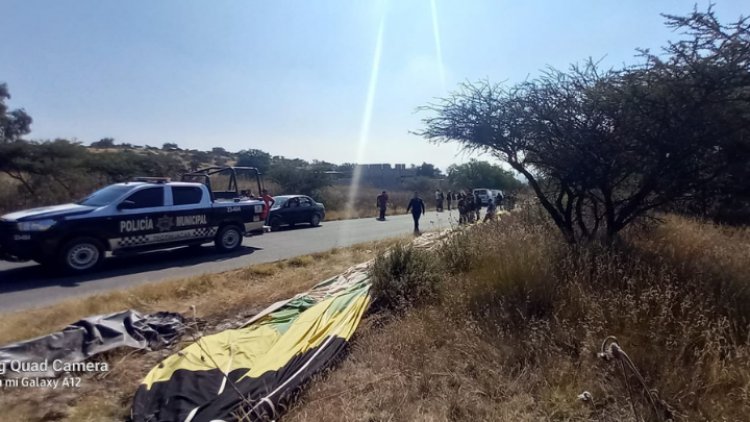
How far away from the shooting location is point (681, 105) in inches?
227

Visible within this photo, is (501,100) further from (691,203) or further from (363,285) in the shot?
(363,285)

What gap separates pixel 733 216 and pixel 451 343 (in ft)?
23.5

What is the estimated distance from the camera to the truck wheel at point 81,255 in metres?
8.30

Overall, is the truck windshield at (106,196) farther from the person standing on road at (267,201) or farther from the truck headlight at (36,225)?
the person standing on road at (267,201)

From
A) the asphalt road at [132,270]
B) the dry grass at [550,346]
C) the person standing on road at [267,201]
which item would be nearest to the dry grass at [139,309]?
the asphalt road at [132,270]

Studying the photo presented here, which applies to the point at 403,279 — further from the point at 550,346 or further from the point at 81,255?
the point at 81,255

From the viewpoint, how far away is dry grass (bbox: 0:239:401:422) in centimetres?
331

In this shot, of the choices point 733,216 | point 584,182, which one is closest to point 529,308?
point 584,182

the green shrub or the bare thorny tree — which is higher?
the bare thorny tree

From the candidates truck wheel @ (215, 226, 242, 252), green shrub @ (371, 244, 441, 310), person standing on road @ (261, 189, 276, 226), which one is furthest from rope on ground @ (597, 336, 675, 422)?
person standing on road @ (261, 189, 276, 226)

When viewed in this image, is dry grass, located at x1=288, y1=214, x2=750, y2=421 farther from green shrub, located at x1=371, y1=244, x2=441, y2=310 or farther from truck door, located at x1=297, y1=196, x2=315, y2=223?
truck door, located at x1=297, y1=196, x2=315, y2=223

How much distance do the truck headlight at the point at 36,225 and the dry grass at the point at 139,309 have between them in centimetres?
275

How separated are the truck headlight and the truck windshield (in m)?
1.10

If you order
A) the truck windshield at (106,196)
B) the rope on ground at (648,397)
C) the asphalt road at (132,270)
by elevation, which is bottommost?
the asphalt road at (132,270)
